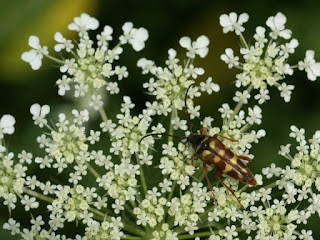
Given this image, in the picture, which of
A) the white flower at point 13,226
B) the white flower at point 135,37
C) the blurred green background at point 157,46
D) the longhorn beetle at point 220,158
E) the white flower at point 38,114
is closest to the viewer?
the longhorn beetle at point 220,158

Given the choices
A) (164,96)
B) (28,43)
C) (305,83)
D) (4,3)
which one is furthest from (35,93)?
(305,83)

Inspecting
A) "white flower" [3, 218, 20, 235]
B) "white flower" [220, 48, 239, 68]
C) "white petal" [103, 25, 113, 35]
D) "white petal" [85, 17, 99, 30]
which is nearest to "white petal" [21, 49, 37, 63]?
"white petal" [85, 17, 99, 30]

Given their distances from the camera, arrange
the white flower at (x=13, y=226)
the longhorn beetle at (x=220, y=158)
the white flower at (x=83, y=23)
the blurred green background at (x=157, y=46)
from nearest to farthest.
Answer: the longhorn beetle at (x=220, y=158) → the white flower at (x=13, y=226) → the white flower at (x=83, y=23) → the blurred green background at (x=157, y=46)

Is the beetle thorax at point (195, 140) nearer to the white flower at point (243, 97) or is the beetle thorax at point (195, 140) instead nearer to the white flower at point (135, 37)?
the white flower at point (243, 97)

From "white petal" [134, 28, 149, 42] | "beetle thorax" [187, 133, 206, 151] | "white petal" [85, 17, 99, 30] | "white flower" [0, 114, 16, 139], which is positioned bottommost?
"beetle thorax" [187, 133, 206, 151]

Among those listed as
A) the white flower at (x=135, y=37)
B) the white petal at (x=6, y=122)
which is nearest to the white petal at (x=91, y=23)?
the white flower at (x=135, y=37)

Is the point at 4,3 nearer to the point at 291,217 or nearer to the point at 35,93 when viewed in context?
the point at 35,93

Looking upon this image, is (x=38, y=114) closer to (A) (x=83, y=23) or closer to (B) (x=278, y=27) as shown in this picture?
(A) (x=83, y=23)

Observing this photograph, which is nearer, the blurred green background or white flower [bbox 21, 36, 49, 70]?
white flower [bbox 21, 36, 49, 70]

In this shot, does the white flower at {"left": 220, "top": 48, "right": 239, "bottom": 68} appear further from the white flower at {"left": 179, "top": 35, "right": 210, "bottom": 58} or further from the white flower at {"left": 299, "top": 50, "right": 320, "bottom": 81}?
the white flower at {"left": 299, "top": 50, "right": 320, "bottom": 81}

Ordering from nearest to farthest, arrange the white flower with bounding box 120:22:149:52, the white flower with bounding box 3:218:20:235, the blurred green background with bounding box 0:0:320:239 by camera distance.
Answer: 1. the white flower with bounding box 3:218:20:235
2. the white flower with bounding box 120:22:149:52
3. the blurred green background with bounding box 0:0:320:239
